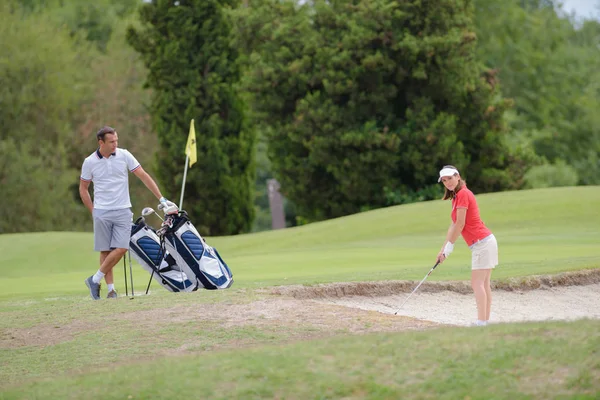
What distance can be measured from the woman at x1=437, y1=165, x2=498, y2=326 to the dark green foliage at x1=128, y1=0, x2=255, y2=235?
2961 cm

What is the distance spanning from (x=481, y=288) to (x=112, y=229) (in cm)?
453

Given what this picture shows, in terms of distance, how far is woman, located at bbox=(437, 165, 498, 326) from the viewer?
9.18 meters

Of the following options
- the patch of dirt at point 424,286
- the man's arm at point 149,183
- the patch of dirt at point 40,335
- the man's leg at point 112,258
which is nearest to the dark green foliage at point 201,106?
the patch of dirt at point 424,286

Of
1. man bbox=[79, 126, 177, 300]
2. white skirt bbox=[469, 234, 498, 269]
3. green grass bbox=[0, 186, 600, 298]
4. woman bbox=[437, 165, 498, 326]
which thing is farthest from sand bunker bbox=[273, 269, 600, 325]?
man bbox=[79, 126, 177, 300]

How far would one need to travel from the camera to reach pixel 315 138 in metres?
34.0

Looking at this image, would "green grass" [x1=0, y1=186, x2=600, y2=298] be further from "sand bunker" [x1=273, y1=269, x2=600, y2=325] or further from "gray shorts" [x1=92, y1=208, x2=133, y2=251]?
"gray shorts" [x1=92, y1=208, x2=133, y2=251]

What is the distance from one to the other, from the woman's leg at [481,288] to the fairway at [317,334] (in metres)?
0.54

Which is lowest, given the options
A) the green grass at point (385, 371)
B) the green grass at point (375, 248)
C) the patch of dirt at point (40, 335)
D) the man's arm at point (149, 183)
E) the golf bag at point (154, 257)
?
the green grass at point (375, 248)

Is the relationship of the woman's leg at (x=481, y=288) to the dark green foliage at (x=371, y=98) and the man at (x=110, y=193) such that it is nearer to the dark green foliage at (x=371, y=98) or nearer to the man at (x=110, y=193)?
the man at (x=110, y=193)

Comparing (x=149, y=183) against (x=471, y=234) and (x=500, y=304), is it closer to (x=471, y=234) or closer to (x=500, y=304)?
(x=471, y=234)

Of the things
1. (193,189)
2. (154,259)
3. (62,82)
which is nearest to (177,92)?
(193,189)

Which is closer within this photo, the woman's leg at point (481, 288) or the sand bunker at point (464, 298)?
the woman's leg at point (481, 288)

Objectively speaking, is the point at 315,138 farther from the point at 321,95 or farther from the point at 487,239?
the point at 487,239

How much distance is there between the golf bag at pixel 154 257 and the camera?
11.7 meters
